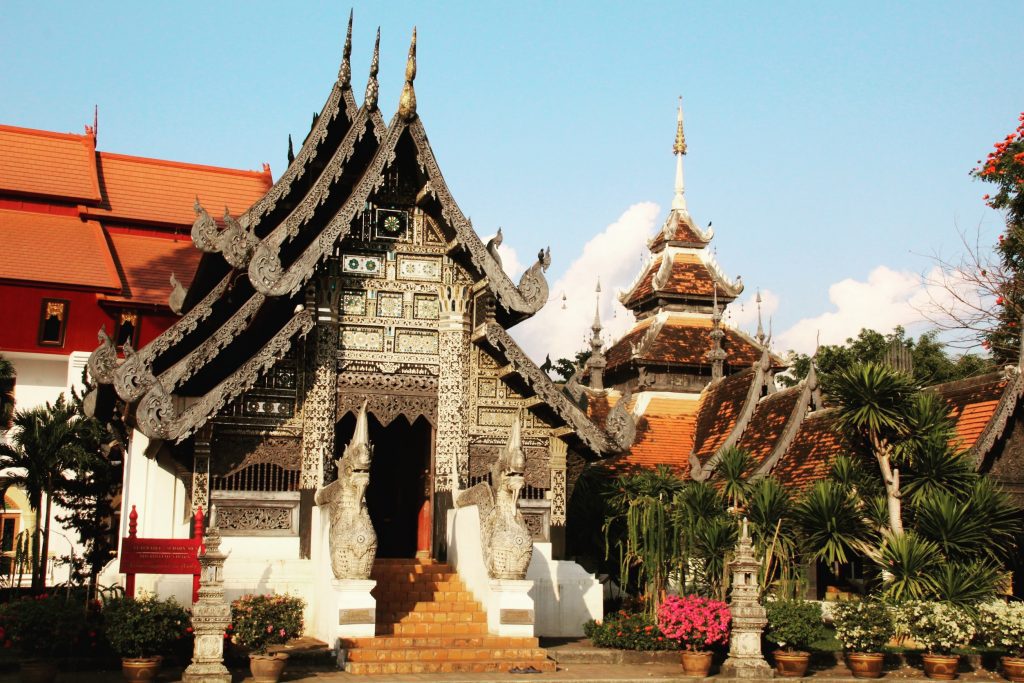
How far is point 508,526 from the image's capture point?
591 inches

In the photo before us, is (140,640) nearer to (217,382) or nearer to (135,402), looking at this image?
(135,402)

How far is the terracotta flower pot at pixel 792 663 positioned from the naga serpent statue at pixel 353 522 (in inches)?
194

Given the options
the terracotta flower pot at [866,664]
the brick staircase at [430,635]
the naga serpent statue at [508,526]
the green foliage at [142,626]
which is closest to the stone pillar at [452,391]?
the brick staircase at [430,635]

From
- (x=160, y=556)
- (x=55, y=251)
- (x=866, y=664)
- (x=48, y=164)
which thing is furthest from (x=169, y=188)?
(x=866, y=664)

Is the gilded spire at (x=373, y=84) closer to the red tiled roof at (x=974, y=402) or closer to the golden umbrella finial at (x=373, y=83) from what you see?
the golden umbrella finial at (x=373, y=83)

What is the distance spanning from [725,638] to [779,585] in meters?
1.77

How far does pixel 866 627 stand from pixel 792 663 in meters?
1.01

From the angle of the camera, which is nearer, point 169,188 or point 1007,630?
point 1007,630

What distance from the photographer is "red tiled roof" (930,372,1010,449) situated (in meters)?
18.9

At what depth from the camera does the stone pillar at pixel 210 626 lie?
503 inches

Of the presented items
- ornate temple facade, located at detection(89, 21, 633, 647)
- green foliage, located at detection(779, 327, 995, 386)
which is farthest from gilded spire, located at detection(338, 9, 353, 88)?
green foliage, located at detection(779, 327, 995, 386)

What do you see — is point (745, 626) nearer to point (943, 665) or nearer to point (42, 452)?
point (943, 665)

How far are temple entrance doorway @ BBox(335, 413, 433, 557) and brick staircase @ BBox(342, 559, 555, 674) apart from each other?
2759mm

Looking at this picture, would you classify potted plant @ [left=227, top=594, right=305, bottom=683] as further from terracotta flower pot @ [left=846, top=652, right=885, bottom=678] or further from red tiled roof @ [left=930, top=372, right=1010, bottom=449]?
red tiled roof @ [left=930, top=372, right=1010, bottom=449]
